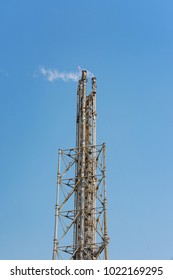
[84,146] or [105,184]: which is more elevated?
[84,146]

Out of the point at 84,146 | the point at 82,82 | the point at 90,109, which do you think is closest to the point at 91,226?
the point at 84,146

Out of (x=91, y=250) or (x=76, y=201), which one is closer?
(x=91, y=250)

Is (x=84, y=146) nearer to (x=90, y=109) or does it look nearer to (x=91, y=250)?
(x=90, y=109)

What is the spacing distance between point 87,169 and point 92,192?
178cm

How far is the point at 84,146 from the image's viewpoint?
32250 mm

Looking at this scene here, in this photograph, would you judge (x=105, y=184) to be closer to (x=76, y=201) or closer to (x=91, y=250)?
(x=76, y=201)

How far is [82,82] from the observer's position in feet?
116
